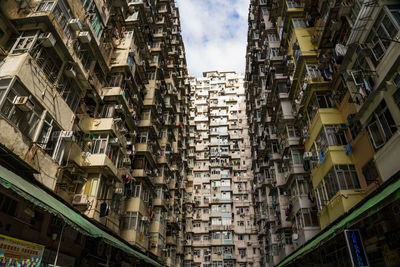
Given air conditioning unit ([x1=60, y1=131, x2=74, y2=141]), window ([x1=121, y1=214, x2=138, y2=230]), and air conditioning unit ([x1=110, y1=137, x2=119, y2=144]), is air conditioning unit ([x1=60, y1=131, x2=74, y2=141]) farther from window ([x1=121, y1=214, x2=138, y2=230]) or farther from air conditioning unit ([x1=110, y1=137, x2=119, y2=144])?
window ([x1=121, y1=214, x2=138, y2=230])

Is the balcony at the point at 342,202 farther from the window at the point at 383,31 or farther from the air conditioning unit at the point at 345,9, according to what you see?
the air conditioning unit at the point at 345,9

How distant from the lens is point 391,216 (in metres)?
11.3

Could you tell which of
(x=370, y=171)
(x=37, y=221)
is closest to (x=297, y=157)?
(x=370, y=171)

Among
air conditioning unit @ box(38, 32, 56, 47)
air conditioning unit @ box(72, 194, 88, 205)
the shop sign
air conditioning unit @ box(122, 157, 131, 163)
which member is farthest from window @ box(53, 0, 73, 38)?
the shop sign

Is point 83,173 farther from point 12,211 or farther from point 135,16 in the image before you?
point 135,16

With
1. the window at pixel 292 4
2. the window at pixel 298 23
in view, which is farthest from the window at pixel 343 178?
the window at pixel 292 4

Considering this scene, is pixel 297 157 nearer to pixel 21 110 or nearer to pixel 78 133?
pixel 78 133

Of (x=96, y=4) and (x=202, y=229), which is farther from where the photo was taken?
(x=202, y=229)

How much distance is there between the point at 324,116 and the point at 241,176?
39381 mm

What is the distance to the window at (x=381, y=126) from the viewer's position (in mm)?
12109

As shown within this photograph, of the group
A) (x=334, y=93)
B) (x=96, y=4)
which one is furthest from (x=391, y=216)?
(x=96, y=4)

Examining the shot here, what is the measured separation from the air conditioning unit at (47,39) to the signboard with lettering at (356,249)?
57.8 feet

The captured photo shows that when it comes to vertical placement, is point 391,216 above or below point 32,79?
below

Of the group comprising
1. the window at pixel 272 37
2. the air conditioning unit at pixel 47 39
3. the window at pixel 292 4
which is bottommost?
the air conditioning unit at pixel 47 39
